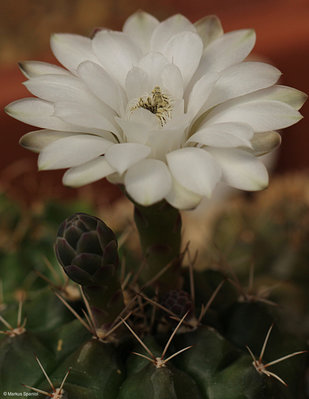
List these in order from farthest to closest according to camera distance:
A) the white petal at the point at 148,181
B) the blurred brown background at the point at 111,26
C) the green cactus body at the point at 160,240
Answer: the blurred brown background at the point at 111,26 → the green cactus body at the point at 160,240 → the white petal at the point at 148,181

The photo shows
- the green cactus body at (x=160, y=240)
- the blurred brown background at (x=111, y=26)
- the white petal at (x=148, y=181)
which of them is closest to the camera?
the white petal at (x=148, y=181)

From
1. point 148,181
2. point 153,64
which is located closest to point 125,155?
point 148,181

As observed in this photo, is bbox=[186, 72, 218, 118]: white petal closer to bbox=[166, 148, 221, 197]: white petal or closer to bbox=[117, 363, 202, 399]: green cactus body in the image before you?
bbox=[166, 148, 221, 197]: white petal

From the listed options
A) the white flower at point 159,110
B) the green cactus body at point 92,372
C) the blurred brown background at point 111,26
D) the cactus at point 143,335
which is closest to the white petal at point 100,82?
the white flower at point 159,110

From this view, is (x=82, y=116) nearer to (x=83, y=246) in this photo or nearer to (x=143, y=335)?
(x=83, y=246)

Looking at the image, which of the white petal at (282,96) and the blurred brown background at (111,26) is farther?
the blurred brown background at (111,26)

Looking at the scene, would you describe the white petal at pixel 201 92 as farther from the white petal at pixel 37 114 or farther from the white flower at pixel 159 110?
the white petal at pixel 37 114

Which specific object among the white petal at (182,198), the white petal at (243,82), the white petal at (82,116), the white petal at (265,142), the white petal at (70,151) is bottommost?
the white petal at (265,142)
